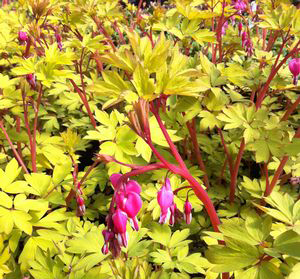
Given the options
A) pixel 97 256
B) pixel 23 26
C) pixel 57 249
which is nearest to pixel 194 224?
pixel 97 256

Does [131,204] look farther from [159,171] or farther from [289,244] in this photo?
[159,171]

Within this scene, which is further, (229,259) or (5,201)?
(5,201)

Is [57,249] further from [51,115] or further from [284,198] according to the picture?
[51,115]

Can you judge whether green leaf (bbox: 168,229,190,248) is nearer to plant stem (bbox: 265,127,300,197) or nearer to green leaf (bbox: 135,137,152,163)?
green leaf (bbox: 135,137,152,163)

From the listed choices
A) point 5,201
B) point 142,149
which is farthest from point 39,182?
point 142,149

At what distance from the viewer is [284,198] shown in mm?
1199

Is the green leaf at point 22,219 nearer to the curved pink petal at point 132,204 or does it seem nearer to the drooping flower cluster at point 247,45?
the curved pink petal at point 132,204

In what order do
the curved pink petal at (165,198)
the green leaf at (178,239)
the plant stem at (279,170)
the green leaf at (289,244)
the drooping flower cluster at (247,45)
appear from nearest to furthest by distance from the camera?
the green leaf at (289,244) → the curved pink petal at (165,198) → the green leaf at (178,239) → the plant stem at (279,170) → the drooping flower cluster at (247,45)

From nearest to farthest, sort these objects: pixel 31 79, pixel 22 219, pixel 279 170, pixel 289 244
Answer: pixel 289 244 < pixel 22 219 < pixel 279 170 < pixel 31 79

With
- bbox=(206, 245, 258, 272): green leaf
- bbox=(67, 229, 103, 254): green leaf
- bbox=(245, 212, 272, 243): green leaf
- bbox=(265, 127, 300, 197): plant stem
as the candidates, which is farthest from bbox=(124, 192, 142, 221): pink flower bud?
bbox=(265, 127, 300, 197): plant stem

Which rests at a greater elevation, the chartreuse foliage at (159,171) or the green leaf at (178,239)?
the chartreuse foliage at (159,171)

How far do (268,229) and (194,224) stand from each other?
0.76m

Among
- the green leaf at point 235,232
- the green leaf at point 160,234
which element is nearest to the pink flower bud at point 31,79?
the green leaf at point 160,234

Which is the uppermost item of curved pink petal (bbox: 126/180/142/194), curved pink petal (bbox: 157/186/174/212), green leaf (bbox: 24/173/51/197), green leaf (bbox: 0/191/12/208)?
curved pink petal (bbox: 126/180/142/194)
